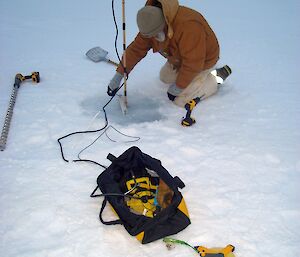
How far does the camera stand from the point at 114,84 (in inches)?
131

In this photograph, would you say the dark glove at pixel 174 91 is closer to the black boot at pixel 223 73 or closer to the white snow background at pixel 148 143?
the white snow background at pixel 148 143

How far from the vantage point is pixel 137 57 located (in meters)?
3.32

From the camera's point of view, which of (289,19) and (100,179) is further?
(289,19)

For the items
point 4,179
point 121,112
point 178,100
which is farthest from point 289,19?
point 4,179

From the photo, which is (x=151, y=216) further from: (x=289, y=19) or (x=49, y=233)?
(x=289, y=19)

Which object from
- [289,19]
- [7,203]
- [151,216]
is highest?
[289,19]

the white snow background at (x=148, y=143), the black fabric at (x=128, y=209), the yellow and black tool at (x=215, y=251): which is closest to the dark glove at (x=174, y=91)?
the white snow background at (x=148, y=143)

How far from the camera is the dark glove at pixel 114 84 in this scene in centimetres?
330

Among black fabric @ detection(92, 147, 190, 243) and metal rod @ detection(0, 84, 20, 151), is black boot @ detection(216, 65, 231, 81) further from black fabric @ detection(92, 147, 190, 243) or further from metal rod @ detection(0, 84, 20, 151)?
metal rod @ detection(0, 84, 20, 151)

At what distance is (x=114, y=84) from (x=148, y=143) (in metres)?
0.79

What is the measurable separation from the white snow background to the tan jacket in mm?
418

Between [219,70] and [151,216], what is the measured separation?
2.07m

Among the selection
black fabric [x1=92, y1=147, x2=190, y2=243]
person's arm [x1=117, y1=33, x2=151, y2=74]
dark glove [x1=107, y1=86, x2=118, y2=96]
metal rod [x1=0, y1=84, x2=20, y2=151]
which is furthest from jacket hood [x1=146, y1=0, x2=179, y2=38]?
metal rod [x1=0, y1=84, x2=20, y2=151]

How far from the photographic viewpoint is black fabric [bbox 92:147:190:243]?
2.01 m
